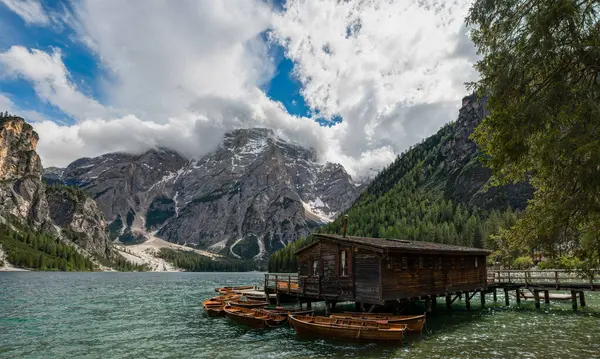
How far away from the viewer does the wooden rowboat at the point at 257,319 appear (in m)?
32.9

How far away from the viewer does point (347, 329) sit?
87.0 feet

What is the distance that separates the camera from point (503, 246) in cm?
1430

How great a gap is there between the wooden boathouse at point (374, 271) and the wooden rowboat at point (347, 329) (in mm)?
4088

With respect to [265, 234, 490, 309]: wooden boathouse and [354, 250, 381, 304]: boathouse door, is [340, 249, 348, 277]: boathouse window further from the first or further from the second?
[354, 250, 381, 304]: boathouse door

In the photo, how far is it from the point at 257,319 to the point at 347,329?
9563 millimetres

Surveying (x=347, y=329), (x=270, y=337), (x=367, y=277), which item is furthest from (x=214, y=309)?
(x=347, y=329)

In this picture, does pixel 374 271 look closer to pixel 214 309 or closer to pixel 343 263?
pixel 343 263

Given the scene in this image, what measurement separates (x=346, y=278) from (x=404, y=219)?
135930mm

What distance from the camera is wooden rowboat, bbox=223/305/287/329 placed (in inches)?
1294

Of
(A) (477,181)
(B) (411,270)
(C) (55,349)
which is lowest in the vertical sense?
(C) (55,349)

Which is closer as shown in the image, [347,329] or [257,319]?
[347,329]

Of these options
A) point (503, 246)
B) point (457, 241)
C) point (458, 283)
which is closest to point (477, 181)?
point (457, 241)

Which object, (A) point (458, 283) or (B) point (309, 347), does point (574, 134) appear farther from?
(A) point (458, 283)

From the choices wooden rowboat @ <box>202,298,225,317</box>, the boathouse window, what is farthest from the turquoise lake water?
the boathouse window
